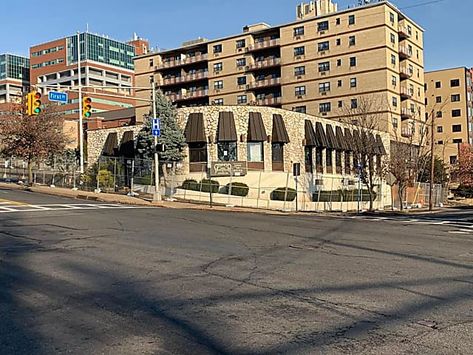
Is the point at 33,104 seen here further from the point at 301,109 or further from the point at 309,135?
the point at 301,109

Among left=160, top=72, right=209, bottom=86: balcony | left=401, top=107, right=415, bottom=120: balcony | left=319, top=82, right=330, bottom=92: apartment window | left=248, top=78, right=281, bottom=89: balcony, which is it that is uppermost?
left=160, top=72, right=209, bottom=86: balcony

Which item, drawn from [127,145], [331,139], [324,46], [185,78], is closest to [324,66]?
[324,46]

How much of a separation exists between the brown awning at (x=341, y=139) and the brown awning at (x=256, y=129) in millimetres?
11695

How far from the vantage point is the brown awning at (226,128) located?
46656 millimetres

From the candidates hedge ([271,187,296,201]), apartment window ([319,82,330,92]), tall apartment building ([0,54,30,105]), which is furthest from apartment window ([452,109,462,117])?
tall apartment building ([0,54,30,105])

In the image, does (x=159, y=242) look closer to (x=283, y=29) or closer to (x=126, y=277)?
(x=126, y=277)

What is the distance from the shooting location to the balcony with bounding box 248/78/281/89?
7751 centimetres

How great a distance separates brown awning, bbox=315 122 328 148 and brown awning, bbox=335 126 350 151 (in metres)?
2.96

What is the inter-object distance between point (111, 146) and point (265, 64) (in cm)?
3274

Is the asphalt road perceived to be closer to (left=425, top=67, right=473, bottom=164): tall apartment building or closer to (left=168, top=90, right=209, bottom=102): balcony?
(left=168, top=90, right=209, bottom=102): balcony

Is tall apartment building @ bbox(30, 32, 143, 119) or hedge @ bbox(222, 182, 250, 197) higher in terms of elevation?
tall apartment building @ bbox(30, 32, 143, 119)

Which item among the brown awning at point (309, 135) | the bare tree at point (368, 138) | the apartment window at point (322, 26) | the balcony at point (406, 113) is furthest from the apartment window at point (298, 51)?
the brown awning at point (309, 135)

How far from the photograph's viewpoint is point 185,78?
281 feet

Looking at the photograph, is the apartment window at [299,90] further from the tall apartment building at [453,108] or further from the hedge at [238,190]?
the hedge at [238,190]
